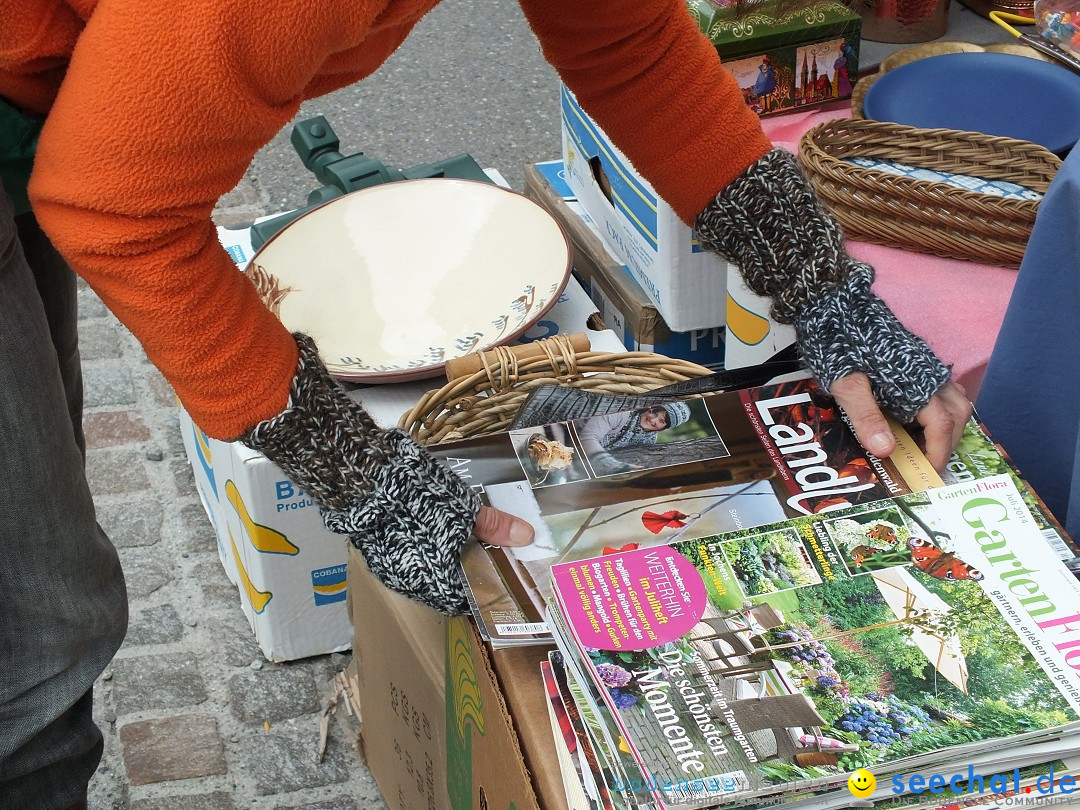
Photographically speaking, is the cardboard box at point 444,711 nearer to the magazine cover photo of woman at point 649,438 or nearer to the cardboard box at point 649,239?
the magazine cover photo of woman at point 649,438

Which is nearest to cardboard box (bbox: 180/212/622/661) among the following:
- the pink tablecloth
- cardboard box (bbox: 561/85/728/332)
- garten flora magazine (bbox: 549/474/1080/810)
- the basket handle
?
cardboard box (bbox: 561/85/728/332)

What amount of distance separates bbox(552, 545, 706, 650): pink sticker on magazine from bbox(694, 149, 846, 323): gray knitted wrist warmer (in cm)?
27

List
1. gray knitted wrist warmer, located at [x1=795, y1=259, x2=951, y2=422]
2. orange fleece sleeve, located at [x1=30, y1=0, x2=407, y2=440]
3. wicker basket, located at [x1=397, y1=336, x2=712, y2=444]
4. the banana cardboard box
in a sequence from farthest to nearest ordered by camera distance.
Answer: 1. the banana cardboard box
2. wicker basket, located at [x1=397, y1=336, x2=712, y2=444]
3. gray knitted wrist warmer, located at [x1=795, y1=259, x2=951, y2=422]
4. orange fleece sleeve, located at [x1=30, y1=0, x2=407, y2=440]

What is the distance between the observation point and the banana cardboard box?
129cm

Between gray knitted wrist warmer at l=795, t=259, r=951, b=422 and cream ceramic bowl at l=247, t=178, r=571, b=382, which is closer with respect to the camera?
gray knitted wrist warmer at l=795, t=259, r=951, b=422

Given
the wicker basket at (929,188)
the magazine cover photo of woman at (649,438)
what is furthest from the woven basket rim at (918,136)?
the magazine cover photo of woman at (649,438)

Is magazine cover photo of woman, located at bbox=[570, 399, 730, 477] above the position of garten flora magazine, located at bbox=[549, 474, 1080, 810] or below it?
below

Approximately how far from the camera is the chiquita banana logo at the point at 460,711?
2.76ft

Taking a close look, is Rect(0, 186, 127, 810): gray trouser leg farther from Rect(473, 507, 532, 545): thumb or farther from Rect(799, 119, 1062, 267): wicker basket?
Rect(799, 119, 1062, 267): wicker basket

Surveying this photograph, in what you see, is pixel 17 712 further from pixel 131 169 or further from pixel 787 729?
pixel 787 729

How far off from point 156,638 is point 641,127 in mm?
1020

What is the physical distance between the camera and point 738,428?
880mm

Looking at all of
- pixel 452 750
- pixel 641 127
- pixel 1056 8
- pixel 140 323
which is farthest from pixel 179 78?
pixel 1056 8

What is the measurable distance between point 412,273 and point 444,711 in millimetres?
668
